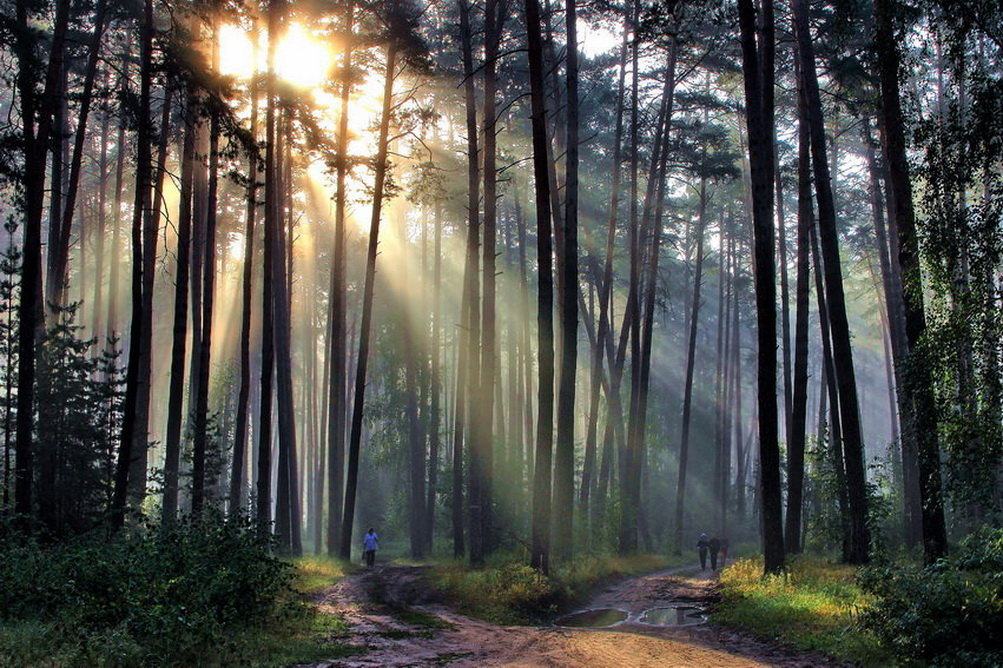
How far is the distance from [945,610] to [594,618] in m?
7.68

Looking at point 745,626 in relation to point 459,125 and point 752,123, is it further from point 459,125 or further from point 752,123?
point 459,125

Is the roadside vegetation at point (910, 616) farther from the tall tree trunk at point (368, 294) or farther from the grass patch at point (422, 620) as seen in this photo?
the tall tree trunk at point (368, 294)

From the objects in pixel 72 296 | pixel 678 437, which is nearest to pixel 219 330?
pixel 72 296

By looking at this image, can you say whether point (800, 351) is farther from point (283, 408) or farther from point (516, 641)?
point (283, 408)

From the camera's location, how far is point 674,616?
48.7 feet

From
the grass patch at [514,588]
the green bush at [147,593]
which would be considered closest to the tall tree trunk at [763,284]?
the grass patch at [514,588]

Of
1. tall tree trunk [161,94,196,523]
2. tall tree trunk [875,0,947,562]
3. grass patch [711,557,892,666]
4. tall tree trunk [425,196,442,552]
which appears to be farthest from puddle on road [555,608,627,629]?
tall tree trunk [425,196,442,552]

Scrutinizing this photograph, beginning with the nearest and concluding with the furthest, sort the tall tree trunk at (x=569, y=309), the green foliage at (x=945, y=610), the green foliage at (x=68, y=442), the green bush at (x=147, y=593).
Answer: the green foliage at (x=945, y=610)
the green bush at (x=147, y=593)
the green foliage at (x=68, y=442)
the tall tree trunk at (x=569, y=309)

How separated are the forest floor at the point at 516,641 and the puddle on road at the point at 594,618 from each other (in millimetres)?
305

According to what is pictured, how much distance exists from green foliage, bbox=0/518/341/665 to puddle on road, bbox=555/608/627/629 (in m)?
4.88

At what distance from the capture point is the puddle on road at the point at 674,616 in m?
14.0

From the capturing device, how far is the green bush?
8.55 meters

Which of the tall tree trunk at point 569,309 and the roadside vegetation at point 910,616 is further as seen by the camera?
the tall tree trunk at point 569,309

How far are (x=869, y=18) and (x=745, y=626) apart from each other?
54.4 feet
